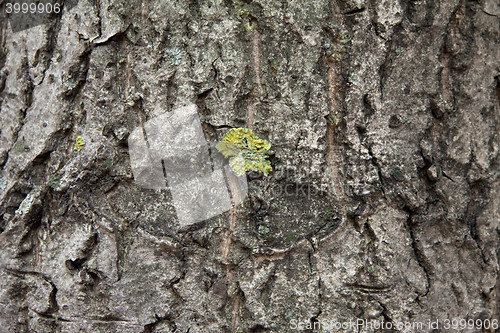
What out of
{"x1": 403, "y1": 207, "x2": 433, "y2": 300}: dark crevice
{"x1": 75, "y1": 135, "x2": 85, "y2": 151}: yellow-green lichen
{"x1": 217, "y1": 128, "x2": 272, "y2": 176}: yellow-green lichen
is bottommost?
{"x1": 403, "y1": 207, "x2": 433, "y2": 300}: dark crevice

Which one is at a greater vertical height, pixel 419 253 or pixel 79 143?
pixel 79 143

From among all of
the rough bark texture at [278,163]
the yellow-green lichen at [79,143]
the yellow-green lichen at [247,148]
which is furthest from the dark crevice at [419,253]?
the yellow-green lichen at [79,143]

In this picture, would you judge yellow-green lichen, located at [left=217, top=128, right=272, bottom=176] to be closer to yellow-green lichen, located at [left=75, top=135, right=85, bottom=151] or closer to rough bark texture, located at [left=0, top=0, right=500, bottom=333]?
rough bark texture, located at [left=0, top=0, right=500, bottom=333]

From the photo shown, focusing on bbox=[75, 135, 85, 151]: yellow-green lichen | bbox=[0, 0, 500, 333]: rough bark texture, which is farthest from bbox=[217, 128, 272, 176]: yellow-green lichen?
bbox=[75, 135, 85, 151]: yellow-green lichen

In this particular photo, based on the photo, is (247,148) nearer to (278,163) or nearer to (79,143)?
(278,163)

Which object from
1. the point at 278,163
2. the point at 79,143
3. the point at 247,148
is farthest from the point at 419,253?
the point at 79,143

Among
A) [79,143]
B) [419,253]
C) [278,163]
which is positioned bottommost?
[419,253]
